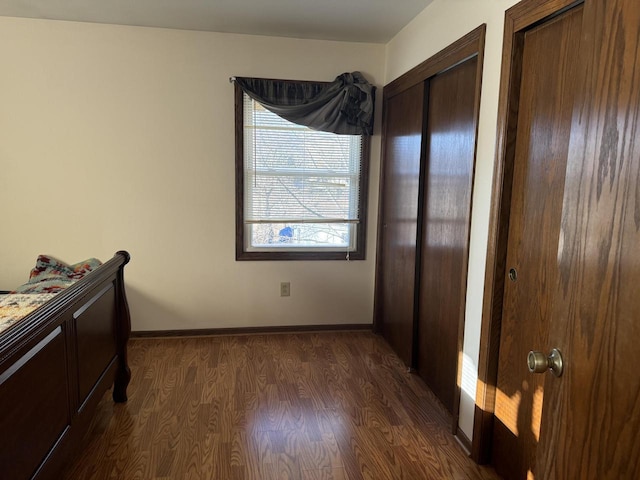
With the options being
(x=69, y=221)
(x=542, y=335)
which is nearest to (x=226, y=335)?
(x=69, y=221)

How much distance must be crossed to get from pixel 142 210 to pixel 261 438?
75.9 inches

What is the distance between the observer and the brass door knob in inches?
37.6

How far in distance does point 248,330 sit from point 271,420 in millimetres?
1294

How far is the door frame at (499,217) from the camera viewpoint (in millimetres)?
1782

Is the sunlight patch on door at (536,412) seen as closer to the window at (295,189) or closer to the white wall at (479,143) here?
the white wall at (479,143)

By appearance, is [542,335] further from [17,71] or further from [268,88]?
[17,71]

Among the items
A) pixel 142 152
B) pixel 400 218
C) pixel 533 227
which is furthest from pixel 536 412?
pixel 142 152

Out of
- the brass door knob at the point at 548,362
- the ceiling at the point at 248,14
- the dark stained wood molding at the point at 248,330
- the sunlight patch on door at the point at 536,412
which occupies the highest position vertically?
the ceiling at the point at 248,14

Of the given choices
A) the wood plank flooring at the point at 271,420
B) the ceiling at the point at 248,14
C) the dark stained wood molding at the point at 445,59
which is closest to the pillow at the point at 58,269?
the wood plank flooring at the point at 271,420

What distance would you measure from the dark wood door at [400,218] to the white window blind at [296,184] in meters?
0.30

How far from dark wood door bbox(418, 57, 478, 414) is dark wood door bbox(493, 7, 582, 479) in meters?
0.34

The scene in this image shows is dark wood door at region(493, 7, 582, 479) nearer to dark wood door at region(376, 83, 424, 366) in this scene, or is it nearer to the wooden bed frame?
dark wood door at region(376, 83, 424, 366)

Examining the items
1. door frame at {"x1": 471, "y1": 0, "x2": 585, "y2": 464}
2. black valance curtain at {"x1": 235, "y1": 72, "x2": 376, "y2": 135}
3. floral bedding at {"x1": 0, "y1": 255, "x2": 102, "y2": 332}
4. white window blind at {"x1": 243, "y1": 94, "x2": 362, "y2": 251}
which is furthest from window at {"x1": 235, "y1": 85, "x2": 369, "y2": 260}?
door frame at {"x1": 471, "y1": 0, "x2": 585, "y2": 464}

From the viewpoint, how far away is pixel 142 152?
10.8 feet
